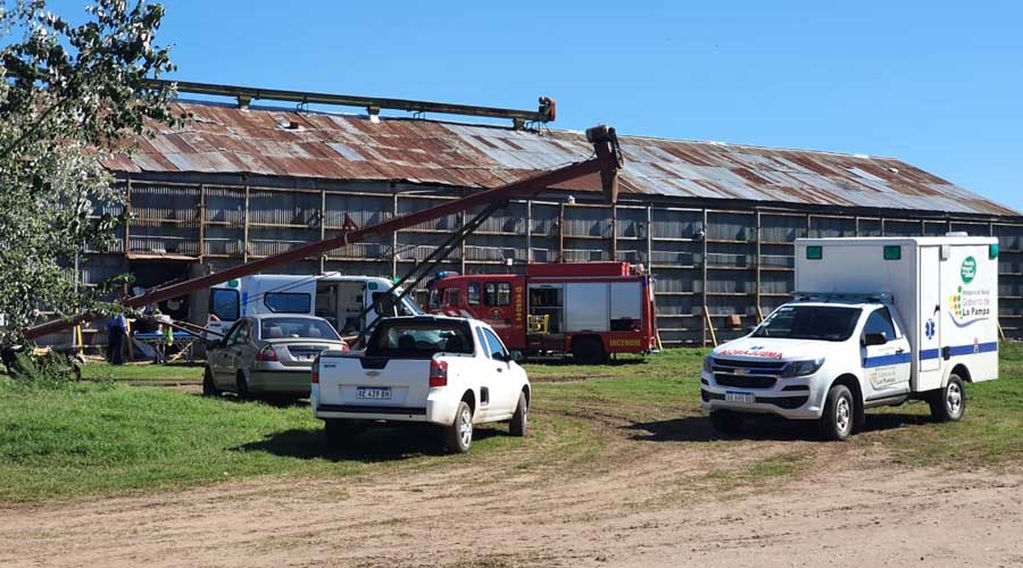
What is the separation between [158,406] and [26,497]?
532cm

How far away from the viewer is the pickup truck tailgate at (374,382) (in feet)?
51.0

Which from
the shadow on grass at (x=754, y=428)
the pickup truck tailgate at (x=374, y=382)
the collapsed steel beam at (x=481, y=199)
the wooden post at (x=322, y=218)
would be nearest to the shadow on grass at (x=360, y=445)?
the pickup truck tailgate at (x=374, y=382)

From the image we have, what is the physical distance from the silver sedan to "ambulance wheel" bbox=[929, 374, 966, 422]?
973 centimetres

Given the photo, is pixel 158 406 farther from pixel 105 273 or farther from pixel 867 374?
pixel 105 273

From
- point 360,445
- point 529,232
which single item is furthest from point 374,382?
point 529,232

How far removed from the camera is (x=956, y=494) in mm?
13055

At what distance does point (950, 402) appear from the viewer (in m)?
20.5

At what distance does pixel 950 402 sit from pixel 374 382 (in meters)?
9.94

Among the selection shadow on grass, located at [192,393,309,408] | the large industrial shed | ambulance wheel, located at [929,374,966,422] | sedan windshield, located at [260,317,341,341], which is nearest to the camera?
ambulance wheel, located at [929,374,966,422]

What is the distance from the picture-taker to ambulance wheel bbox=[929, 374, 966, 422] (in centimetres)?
2022

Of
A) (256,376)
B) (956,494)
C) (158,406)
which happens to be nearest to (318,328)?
(256,376)

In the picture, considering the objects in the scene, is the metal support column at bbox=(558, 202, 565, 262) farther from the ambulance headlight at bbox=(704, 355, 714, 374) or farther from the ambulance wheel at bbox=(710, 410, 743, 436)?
the ambulance headlight at bbox=(704, 355, 714, 374)

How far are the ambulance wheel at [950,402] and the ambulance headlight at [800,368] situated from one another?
3.58 meters

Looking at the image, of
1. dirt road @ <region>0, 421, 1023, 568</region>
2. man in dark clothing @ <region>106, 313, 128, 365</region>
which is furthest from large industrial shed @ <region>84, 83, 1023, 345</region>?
dirt road @ <region>0, 421, 1023, 568</region>
